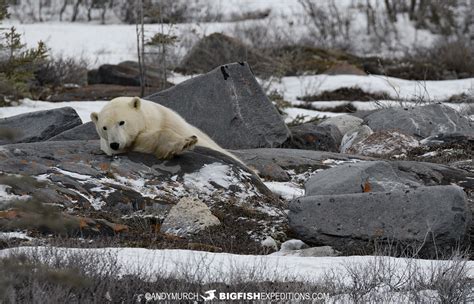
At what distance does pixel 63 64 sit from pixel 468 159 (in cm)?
1223

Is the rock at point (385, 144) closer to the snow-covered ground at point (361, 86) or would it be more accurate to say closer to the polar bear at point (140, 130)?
the polar bear at point (140, 130)

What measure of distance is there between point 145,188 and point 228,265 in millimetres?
2218

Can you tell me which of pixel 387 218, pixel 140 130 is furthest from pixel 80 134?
pixel 387 218

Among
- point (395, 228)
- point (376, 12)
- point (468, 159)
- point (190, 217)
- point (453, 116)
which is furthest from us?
point (376, 12)

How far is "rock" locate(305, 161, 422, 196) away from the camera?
284 inches

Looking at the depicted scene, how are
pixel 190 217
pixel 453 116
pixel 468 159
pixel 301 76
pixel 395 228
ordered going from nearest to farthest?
pixel 395 228 < pixel 190 217 < pixel 468 159 < pixel 453 116 < pixel 301 76

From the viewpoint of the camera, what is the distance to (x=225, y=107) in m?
11.2

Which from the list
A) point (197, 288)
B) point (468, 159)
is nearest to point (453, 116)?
point (468, 159)

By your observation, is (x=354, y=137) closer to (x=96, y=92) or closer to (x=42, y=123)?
(x=42, y=123)

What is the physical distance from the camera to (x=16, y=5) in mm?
33500

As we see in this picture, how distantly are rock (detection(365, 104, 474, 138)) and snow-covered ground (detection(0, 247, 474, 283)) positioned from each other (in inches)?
260

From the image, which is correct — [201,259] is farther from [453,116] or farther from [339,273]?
[453,116]

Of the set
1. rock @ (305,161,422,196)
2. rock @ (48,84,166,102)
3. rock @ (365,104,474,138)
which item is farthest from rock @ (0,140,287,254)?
rock @ (48,84,166,102)

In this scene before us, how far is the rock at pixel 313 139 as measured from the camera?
11766 mm
